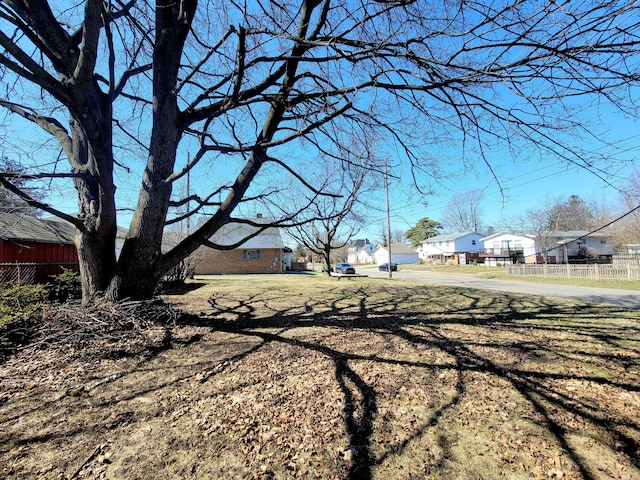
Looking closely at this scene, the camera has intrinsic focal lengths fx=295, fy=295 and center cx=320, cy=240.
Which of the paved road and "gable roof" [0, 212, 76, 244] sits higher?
"gable roof" [0, 212, 76, 244]

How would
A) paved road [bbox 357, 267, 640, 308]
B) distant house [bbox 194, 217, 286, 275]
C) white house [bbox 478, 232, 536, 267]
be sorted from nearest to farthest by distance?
1. paved road [bbox 357, 267, 640, 308]
2. distant house [bbox 194, 217, 286, 275]
3. white house [bbox 478, 232, 536, 267]

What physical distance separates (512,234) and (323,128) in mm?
46117

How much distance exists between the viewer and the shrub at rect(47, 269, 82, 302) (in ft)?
25.9

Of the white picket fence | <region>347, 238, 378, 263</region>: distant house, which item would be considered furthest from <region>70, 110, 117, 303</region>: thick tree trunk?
<region>347, 238, 378, 263</region>: distant house

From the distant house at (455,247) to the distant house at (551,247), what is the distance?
4404mm

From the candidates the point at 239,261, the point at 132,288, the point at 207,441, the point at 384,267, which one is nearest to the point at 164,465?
the point at 207,441

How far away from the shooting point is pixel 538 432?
227 cm

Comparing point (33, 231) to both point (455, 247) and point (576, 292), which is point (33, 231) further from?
point (455, 247)

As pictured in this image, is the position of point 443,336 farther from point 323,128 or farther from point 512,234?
point 512,234

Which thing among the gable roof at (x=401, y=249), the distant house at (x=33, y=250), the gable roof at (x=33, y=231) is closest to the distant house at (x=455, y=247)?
the gable roof at (x=401, y=249)

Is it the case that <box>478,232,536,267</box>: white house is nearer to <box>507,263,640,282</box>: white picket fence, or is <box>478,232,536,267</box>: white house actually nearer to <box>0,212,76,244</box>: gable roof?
<box>507,263,640,282</box>: white picket fence

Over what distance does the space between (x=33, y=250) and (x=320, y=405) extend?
14057mm

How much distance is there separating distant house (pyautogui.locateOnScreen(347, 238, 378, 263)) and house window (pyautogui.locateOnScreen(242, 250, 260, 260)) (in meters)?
51.8

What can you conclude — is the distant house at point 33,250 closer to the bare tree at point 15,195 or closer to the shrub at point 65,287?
the shrub at point 65,287
